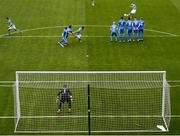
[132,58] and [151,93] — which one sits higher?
[132,58]

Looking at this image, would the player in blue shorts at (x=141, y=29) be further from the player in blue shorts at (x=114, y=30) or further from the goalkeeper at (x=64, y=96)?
the goalkeeper at (x=64, y=96)

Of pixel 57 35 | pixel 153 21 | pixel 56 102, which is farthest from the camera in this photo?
pixel 153 21

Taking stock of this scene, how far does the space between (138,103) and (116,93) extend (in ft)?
4.66

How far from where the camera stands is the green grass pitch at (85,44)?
26.5 m

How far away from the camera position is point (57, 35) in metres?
32.5

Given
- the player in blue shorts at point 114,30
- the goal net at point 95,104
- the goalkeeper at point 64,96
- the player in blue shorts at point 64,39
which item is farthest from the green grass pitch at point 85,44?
the goalkeeper at point 64,96

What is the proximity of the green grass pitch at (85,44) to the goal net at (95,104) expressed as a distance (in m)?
0.77

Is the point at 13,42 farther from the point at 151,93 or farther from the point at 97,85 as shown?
the point at 151,93

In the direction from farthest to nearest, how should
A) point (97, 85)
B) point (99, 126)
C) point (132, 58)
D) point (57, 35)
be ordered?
point (57, 35), point (132, 58), point (97, 85), point (99, 126)

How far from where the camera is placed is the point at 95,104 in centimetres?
2139

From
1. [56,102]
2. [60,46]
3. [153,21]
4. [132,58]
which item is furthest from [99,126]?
[153,21]

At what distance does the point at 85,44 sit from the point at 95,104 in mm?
9927

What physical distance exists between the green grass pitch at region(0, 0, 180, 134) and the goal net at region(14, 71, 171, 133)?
772mm

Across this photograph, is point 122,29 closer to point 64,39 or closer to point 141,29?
point 141,29
